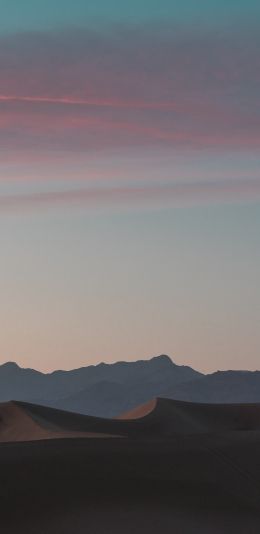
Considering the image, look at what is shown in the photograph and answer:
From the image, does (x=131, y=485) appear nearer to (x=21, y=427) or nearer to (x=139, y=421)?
(x=21, y=427)

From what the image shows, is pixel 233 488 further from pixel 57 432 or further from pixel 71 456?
pixel 57 432

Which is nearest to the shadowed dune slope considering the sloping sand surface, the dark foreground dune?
the sloping sand surface

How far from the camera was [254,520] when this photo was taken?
23.2 m

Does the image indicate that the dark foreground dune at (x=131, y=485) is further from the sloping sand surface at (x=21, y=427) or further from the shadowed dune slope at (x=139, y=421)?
the shadowed dune slope at (x=139, y=421)

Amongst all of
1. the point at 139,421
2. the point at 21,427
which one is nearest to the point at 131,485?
the point at 21,427

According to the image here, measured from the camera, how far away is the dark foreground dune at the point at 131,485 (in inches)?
869

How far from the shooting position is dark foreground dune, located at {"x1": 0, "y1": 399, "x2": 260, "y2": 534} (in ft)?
72.4

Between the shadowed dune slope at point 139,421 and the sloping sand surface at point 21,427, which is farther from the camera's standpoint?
the shadowed dune slope at point 139,421

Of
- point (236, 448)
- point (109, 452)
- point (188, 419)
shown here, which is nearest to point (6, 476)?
point (109, 452)

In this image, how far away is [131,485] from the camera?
987 inches

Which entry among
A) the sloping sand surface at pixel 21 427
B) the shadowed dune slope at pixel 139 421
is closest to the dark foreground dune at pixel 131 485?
the sloping sand surface at pixel 21 427

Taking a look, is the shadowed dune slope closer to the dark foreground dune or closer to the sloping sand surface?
the sloping sand surface

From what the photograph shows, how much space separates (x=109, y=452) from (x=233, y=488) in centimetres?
321

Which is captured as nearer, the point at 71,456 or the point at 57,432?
the point at 71,456
